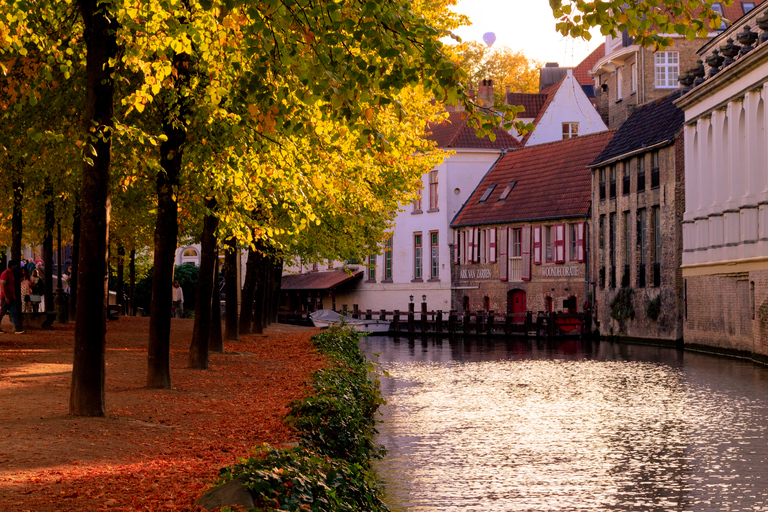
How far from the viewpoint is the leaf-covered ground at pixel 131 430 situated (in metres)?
7.38

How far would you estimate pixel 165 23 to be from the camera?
1148cm

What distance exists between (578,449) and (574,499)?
10.9 feet

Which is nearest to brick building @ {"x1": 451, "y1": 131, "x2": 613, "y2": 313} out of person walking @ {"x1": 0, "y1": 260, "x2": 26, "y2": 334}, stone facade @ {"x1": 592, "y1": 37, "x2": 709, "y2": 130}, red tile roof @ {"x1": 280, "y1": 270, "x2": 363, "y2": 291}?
stone facade @ {"x1": 592, "y1": 37, "x2": 709, "y2": 130}

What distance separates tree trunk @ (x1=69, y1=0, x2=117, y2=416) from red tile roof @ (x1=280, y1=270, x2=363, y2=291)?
55.6 m

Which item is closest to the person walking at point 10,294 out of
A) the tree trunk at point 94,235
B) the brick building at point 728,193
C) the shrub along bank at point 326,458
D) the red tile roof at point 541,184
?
the shrub along bank at point 326,458

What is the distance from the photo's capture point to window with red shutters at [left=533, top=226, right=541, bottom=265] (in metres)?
55.2

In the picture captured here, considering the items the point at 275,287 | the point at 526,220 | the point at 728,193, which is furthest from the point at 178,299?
the point at 728,193

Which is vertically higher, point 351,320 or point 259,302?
point 259,302

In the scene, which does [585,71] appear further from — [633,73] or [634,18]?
[634,18]

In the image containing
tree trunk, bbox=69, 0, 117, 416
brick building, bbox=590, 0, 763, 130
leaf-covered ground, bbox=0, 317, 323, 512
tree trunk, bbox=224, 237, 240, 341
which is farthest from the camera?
brick building, bbox=590, 0, 763, 130

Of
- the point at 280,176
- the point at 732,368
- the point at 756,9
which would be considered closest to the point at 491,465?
the point at 280,176

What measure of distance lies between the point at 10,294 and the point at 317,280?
160ft

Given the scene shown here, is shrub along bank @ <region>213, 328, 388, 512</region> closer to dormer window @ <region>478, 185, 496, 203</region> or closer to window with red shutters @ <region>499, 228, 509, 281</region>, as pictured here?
window with red shutters @ <region>499, 228, 509, 281</region>

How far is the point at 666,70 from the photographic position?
58562mm
